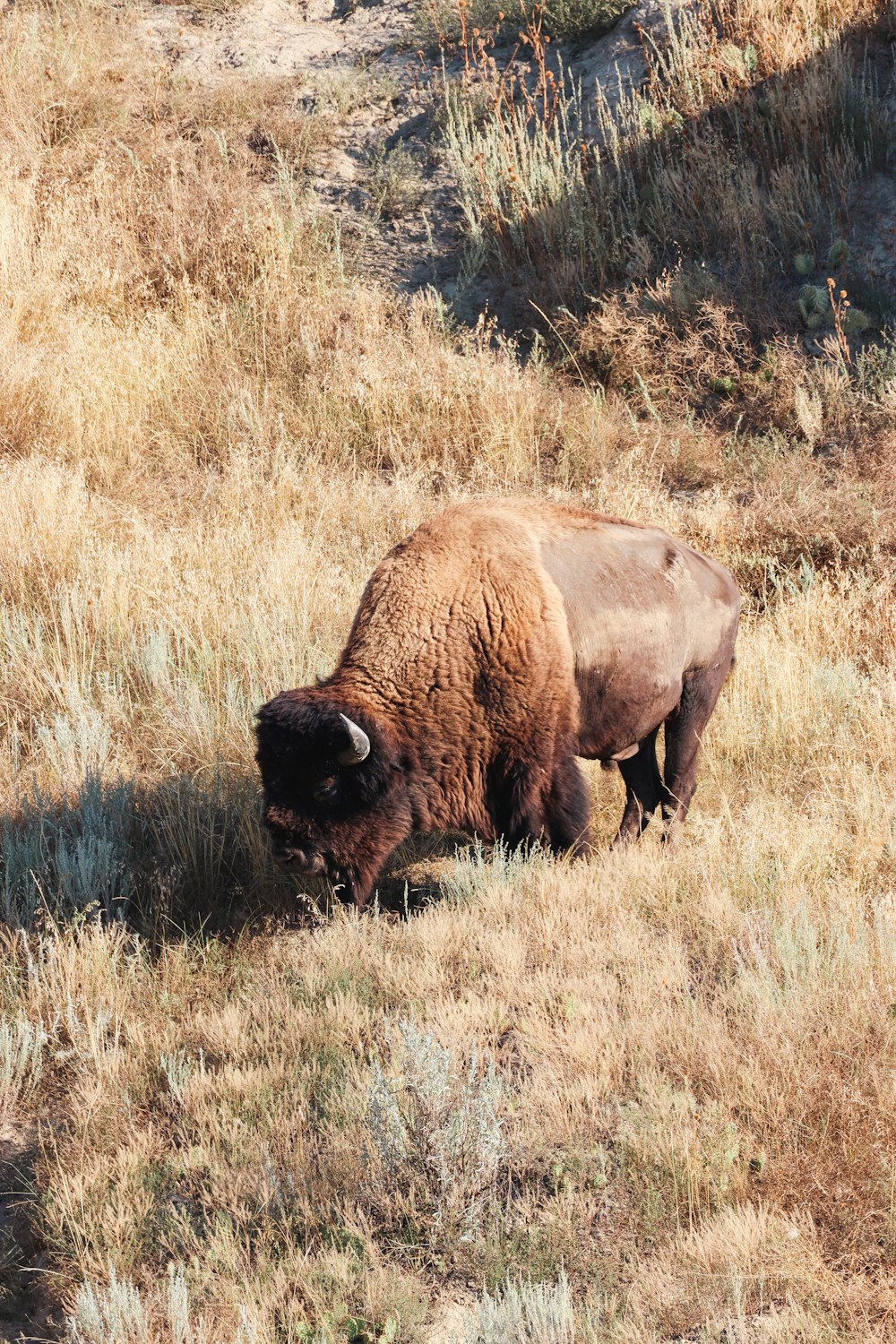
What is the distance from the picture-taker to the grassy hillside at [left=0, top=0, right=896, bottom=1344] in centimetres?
337

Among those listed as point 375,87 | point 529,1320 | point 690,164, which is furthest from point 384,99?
point 529,1320

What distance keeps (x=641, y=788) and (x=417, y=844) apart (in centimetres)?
124

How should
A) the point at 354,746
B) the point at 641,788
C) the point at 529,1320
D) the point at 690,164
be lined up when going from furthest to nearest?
the point at 690,164 < the point at 641,788 < the point at 354,746 < the point at 529,1320

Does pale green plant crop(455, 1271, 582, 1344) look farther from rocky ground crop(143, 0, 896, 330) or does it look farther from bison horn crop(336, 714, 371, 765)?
rocky ground crop(143, 0, 896, 330)

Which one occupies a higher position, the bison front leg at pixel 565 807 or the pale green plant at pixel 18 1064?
the bison front leg at pixel 565 807

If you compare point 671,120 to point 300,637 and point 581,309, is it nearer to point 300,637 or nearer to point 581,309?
point 581,309

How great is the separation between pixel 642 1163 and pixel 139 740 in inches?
161

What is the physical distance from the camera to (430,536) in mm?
5441

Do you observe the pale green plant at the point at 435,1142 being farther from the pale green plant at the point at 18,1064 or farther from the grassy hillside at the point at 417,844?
the pale green plant at the point at 18,1064

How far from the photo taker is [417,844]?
6.20 m

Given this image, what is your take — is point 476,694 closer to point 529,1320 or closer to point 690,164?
point 529,1320

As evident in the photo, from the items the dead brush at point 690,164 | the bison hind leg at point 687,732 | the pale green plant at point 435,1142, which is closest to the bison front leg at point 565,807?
the bison hind leg at point 687,732

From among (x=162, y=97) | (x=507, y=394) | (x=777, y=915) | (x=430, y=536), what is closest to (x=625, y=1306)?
(x=777, y=915)

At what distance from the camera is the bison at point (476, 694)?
488cm
